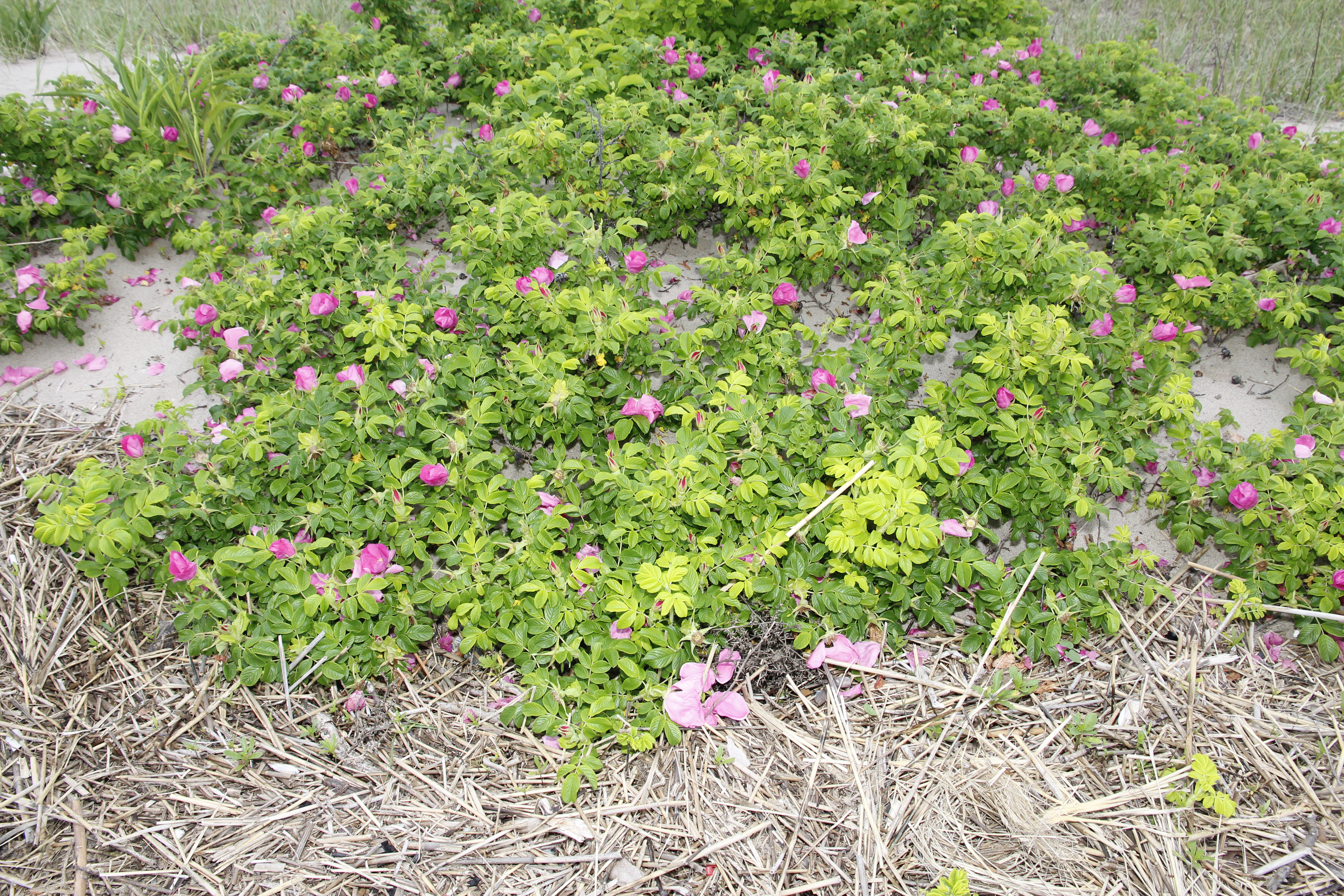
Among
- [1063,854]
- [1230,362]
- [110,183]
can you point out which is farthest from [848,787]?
[110,183]

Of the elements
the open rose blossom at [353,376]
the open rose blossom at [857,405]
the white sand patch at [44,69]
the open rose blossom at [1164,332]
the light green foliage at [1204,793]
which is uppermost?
the white sand patch at [44,69]

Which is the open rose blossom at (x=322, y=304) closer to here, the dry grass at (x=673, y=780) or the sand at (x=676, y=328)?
the sand at (x=676, y=328)

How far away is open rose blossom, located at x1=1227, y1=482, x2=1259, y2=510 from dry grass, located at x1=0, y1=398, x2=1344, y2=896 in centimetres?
34

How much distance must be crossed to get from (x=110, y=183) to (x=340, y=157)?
928 mm

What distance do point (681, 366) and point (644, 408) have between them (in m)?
0.28

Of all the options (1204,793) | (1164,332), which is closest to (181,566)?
(1204,793)

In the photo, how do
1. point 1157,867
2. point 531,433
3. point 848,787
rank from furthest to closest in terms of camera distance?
point 531,433
point 848,787
point 1157,867

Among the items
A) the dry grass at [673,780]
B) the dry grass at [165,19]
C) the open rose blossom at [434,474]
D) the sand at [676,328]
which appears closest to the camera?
the dry grass at [673,780]

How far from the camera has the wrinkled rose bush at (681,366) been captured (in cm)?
193

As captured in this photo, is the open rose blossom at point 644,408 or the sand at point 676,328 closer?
the open rose blossom at point 644,408

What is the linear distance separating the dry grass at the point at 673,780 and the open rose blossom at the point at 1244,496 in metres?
0.34

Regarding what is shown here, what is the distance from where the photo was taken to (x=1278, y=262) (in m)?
2.83

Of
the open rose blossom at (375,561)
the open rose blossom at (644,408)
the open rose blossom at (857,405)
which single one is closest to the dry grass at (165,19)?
the open rose blossom at (644,408)

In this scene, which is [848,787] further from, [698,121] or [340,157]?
[340,157]
